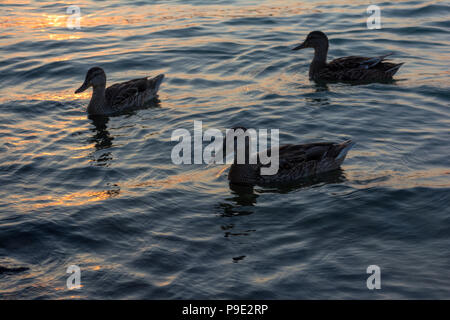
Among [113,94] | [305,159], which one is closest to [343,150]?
[305,159]

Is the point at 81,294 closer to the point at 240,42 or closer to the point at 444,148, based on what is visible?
the point at 444,148

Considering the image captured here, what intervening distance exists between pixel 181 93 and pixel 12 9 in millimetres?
11345

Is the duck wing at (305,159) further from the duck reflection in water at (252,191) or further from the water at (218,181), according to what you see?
the water at (218,181)

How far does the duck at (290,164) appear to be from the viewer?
977 centimetres

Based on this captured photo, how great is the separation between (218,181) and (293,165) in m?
1.26

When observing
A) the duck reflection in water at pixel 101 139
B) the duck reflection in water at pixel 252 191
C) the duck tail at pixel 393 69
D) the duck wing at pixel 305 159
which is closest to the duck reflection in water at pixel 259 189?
the duck reflection in water at pixel 252 191

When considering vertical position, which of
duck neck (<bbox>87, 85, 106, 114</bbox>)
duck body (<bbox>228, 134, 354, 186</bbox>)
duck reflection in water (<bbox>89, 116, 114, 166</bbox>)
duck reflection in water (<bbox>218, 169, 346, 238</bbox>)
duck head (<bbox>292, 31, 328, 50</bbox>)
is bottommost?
duck reflection in water (<bbox>218, 169, 346, 238</bbox>)

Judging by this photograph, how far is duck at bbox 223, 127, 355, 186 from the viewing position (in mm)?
9766

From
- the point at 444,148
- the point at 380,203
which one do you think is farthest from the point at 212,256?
the point at 444,148

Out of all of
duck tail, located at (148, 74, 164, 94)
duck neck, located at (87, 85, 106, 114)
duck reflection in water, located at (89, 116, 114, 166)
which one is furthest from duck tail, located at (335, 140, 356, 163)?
duck neck, located at (87, 85, 106, 114)

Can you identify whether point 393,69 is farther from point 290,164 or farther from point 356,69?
point 290,164

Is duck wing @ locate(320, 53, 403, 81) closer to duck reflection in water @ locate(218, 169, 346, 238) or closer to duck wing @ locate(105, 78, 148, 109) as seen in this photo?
duck wing @ locate(105, 78, 148, 109)

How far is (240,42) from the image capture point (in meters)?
18.1

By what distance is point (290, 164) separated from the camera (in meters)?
9.74
